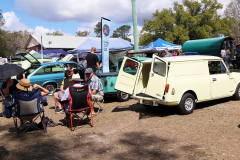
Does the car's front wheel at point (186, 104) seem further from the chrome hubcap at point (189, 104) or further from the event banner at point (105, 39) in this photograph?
the event banner at point (105, 39)

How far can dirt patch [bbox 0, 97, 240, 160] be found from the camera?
4.34 meters

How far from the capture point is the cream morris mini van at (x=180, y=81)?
6.52m

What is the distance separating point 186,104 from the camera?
6.78m

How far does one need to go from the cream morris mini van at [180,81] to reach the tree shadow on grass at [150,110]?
0.50m

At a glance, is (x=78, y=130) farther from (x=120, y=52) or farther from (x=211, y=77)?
(x=120, y=52)

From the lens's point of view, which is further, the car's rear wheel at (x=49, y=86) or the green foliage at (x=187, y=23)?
the green foliage at (x=187, y=23)

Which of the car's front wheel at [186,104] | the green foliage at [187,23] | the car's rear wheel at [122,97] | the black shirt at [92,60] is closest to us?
the car's front wheel at [186,104]

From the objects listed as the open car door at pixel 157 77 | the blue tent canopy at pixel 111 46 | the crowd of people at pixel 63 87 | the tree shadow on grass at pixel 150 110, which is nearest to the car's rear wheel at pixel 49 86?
the crowd of people at pixel 63 87

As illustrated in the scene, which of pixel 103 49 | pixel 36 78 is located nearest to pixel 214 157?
pixel 103 49

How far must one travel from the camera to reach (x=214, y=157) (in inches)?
157

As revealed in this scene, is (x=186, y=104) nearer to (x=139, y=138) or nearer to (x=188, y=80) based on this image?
(x=188, y=80)

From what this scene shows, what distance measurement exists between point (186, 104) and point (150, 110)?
→ 139 cm

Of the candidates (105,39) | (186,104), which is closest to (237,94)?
(186,104)

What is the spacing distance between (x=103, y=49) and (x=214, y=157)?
328 inches
